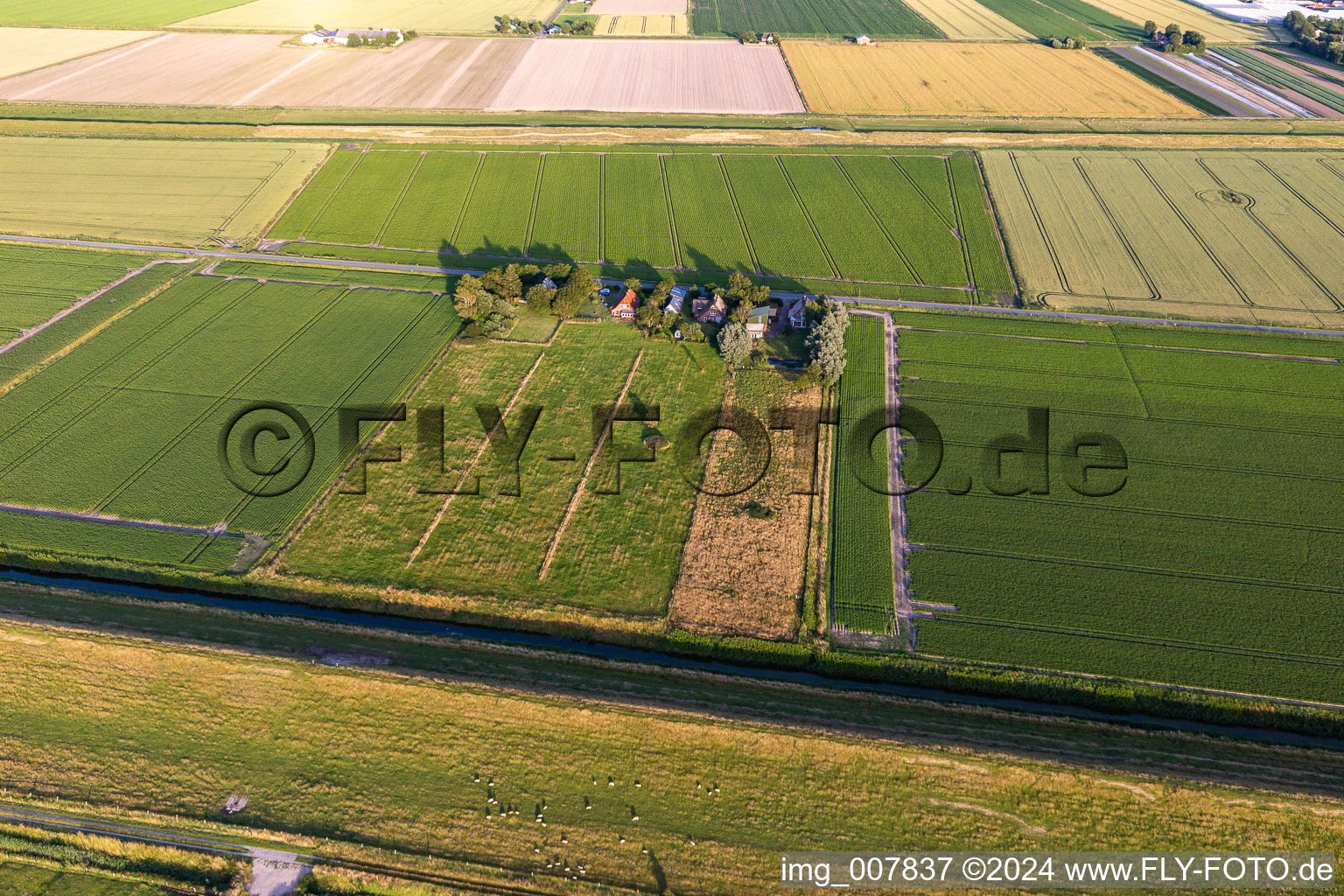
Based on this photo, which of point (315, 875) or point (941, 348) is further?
point (941, 348)

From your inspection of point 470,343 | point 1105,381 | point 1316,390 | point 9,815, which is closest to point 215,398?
point 470,343

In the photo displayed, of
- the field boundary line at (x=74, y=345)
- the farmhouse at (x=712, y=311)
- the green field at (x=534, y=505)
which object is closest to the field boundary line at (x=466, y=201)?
the green field at (x=534, y=505)

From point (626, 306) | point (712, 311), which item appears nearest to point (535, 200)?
point (626, 306)

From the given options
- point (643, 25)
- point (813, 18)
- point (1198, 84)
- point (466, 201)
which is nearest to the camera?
point (466, 201)

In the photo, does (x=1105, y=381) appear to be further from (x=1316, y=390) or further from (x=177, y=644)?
(x=177, y=644)

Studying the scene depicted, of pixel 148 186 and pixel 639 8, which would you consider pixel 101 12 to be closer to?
pixel 148 186

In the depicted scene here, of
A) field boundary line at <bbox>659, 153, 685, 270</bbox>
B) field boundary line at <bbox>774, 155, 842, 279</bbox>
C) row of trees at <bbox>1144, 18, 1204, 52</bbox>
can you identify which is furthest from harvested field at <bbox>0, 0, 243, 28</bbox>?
row of trees at <bbox>1144, 18, 1204, 52</bbox>
